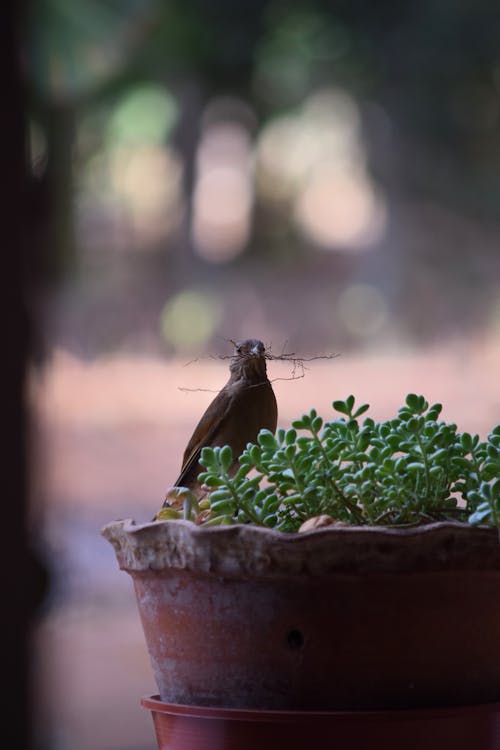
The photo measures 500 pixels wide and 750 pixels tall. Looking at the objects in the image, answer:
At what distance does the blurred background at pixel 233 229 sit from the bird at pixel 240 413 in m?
1.29

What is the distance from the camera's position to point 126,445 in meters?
2.54

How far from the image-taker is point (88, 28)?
2.52 meters

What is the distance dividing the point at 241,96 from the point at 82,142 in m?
0.52

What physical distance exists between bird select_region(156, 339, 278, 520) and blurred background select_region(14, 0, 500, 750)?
4.24 ft

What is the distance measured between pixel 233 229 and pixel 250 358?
187 centimetres

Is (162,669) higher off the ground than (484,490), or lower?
lower

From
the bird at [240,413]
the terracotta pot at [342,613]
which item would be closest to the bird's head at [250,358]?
the bird at [240,413]

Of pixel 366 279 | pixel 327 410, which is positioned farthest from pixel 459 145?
pixel 327 410

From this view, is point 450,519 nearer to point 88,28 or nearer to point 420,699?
point 420,699

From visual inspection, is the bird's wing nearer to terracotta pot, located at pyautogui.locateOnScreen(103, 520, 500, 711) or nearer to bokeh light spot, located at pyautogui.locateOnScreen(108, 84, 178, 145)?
terracotta pot, located at pyautogui.locateOnScreen(103, 520, 500, 711)

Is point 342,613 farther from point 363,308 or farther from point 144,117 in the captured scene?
point 144,117

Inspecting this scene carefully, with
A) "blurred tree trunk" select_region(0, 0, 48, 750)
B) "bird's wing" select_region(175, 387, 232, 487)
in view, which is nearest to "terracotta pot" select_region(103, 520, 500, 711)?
"bird's wing" select_region(175, 387, 232, 487)

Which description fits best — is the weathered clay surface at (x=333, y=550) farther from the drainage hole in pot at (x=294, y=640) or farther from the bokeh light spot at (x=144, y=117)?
the bokeh light spot at (x=144, y=117)

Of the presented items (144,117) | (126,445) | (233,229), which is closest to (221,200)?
(233,229)
